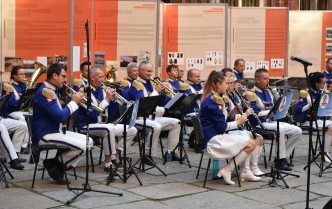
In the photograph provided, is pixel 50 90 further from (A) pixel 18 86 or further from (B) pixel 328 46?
(B) pixel 328 46

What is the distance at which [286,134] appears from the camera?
930cm

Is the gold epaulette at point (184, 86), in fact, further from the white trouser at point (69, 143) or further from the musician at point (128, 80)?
the white trouser at point (69, 143)

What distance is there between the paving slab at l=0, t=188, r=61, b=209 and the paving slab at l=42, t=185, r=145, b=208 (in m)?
0.16

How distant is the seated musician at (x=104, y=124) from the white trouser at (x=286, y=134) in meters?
2.28

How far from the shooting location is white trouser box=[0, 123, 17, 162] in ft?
27.5

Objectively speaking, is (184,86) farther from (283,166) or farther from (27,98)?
(27,98)

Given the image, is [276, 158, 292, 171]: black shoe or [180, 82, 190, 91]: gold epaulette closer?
[276, 158, 292, 171]: black shoe

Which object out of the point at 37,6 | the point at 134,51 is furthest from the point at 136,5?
the point at 37,6

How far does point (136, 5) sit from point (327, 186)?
21.9ft

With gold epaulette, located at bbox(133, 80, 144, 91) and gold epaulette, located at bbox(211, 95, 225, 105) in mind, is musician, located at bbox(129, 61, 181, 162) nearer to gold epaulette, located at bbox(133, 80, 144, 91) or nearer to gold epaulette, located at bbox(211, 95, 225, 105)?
gold epaulette, located at bbox(133, 80, 144, 91)

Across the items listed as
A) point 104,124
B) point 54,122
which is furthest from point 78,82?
point 54,122

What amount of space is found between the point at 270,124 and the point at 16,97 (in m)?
4.55

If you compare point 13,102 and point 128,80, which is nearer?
point 13,102

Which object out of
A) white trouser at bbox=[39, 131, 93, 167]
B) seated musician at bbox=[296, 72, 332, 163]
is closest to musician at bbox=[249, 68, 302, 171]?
seated musician at bbox=[296, 72, 332, 163]
